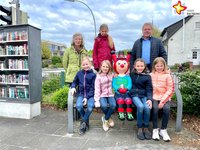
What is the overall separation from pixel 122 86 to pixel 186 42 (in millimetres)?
30673

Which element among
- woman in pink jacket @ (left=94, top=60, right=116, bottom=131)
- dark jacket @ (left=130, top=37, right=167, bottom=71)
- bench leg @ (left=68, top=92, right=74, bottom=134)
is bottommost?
bench leg @ (left=68, top=92, right=74, bottom=134)

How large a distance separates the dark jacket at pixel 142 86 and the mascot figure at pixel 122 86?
0.42 ft

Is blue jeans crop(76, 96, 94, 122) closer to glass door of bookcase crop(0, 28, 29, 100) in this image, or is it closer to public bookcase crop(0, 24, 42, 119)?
public bookcase crop(0, 24, 42, 119)

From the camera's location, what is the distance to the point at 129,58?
5.00 m

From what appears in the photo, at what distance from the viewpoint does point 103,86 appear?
15.2 feet

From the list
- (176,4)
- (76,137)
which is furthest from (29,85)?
(176,4)

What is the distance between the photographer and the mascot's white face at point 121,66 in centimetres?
474

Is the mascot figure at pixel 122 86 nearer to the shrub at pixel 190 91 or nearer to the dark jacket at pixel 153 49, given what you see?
the dark jacket at pixel 153 49

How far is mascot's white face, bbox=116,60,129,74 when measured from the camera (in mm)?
4738

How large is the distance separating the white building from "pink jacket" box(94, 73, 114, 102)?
29872 millimetres

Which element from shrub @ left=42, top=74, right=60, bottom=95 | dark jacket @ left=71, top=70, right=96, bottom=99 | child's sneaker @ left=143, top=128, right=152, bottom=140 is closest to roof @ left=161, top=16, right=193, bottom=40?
shrub @ left=42, top=74, right=60, bottom=95

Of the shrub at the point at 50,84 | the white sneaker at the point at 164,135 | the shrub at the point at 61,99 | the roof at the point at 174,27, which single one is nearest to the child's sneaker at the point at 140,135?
the white sneaker at the point at 164,135

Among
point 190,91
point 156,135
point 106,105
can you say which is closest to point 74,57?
point 106,105

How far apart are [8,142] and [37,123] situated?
1.12m
